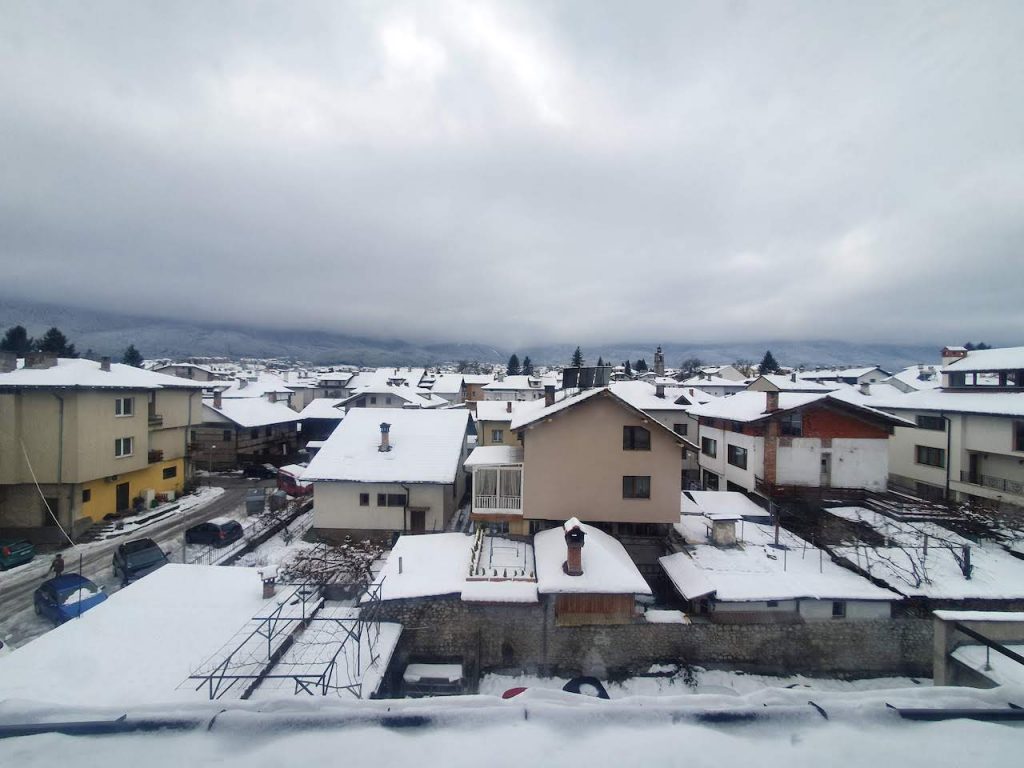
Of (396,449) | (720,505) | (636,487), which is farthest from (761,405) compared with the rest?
(396,449)

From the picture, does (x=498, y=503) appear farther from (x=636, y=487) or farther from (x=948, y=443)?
(x=948, y=443)

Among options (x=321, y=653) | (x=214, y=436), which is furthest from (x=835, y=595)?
(x=214, y=436)

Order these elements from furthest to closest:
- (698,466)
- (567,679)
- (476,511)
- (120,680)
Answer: (698,466) → (476,511) → (567,679) → (120,680)

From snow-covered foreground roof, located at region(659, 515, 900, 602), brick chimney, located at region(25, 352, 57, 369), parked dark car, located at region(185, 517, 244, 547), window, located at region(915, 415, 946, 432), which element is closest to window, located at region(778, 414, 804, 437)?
snow-covered foreground roof, located at region(659, 515, 900, 602)

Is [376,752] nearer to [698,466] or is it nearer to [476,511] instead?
[476,511]

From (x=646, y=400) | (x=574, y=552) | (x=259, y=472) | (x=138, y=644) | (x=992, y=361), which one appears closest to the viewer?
(x=138, y=644)

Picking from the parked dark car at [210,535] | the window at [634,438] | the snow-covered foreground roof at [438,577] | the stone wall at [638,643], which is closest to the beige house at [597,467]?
the window at [634,438]

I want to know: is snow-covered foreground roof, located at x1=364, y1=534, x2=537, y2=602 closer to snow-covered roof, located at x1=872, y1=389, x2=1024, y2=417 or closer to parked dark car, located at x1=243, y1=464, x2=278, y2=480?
parked dark car, located at x1=243, y1=464, x2=278, y2=480
